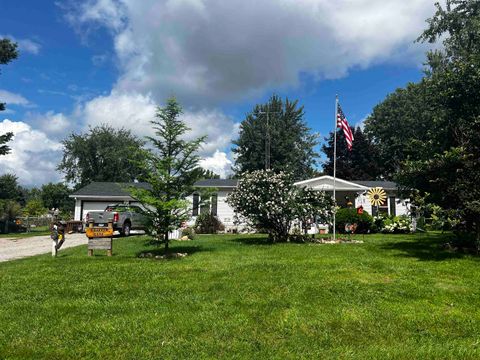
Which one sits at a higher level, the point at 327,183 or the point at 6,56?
the point at 6,56

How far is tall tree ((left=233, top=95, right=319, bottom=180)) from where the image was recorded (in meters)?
43.0

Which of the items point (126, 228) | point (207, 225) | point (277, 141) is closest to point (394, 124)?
point (277, 141)

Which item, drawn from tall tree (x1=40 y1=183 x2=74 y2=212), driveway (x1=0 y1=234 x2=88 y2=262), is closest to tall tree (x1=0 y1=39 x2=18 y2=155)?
driveway (x1=0 y1=234 x2=88 y2=262)

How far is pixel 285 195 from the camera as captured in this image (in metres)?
13.9

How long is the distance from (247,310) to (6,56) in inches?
1178

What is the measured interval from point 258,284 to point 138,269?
322 centimetres

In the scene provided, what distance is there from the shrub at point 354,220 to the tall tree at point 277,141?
21006 millimetres

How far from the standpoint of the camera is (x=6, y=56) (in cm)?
2792

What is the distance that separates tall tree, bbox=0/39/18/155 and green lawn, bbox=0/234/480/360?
71.3 ft

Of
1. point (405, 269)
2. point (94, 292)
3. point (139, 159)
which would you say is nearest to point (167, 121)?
point (139, 159)

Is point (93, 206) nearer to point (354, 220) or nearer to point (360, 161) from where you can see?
point (354, 220)

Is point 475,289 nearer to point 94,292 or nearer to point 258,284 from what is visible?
point 258,284

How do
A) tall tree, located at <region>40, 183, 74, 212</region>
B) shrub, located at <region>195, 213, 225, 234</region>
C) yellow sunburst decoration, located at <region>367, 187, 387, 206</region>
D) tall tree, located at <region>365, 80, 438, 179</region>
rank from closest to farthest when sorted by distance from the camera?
shrub, located at <region>195, 213, 225, 234</region>
yellow sunburst decoration, located at <region>367, 187, 387, 206</region>
tall tree, located at <region>365, 80, 438, 179</region>
tall tree, located at <region>40, 183, 74, 212</region>

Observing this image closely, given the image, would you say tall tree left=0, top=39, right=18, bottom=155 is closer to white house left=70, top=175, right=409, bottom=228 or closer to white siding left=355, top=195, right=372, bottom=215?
white house left=70, top=175, right=409, bottom=228
